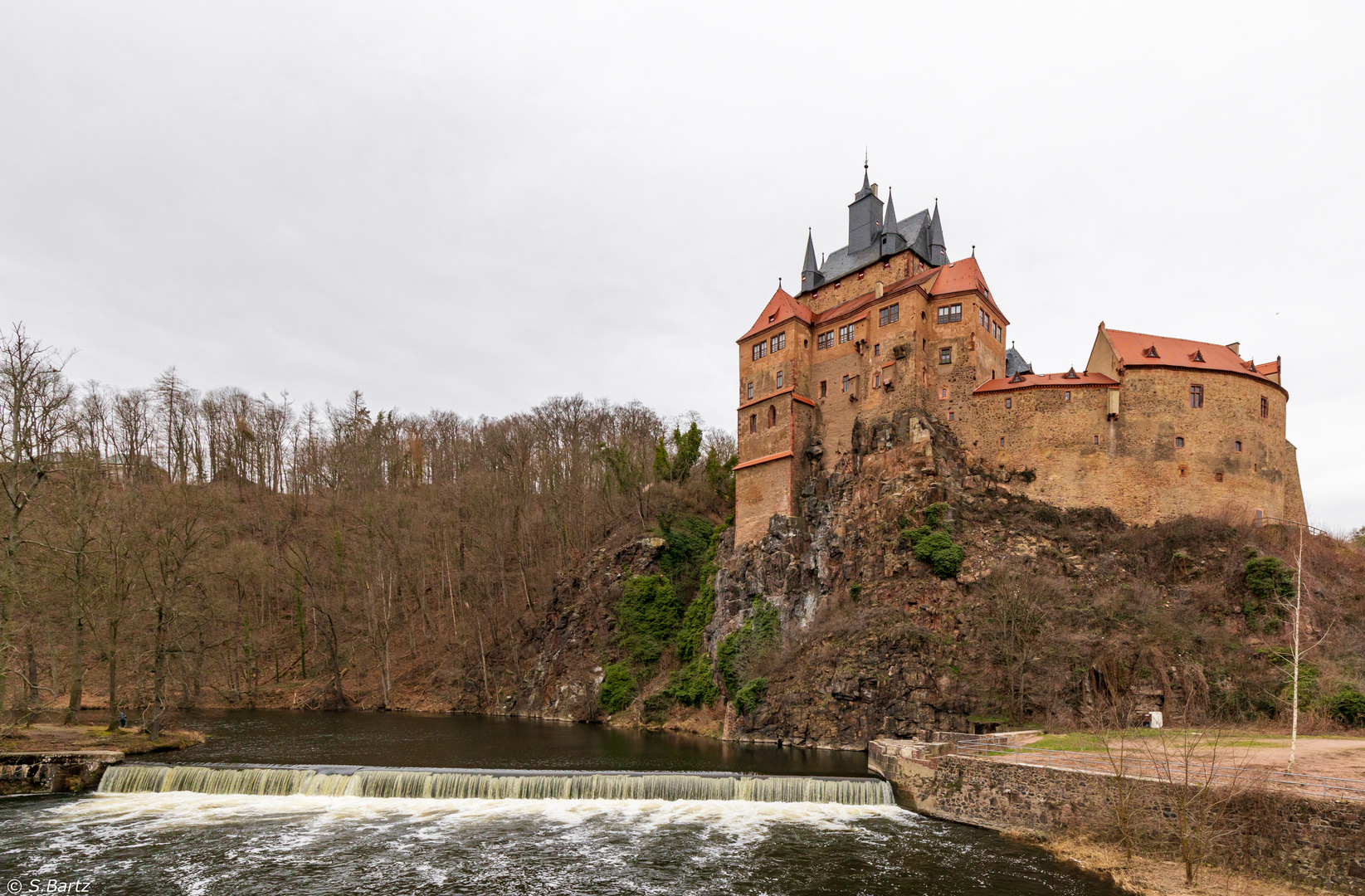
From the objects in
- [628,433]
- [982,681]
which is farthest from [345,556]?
[982,681]

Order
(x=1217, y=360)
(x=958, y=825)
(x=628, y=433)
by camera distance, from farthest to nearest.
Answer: (x=628, y=433), (x=1217, y=360), (x=958, y=825)

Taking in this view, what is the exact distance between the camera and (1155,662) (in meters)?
31.5

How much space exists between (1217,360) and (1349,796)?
107ft

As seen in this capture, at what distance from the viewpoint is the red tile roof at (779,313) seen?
51469 millimetres

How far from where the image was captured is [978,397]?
146 ft

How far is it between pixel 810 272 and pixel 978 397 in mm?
17294

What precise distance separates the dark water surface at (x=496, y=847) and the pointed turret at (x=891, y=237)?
114 ft

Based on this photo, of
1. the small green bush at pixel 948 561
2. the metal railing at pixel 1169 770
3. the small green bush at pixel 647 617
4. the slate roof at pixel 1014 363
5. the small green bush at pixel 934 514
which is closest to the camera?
the metal railing at pixel 1169 770

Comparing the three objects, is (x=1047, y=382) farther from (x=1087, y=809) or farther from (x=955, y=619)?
(x=1087, y=809)

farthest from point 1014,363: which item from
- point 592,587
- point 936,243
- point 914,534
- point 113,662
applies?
point 113,662

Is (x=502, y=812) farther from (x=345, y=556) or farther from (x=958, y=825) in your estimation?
(x=345, y=556)

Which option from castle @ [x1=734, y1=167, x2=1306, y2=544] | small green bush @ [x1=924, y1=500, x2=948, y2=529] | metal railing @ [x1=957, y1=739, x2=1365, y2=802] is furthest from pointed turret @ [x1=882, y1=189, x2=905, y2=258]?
metal railing @ [x1=957, y1=739, x2=1365, y2=802]

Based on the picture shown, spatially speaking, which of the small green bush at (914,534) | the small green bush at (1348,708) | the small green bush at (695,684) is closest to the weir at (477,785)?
the small green bush at (914,534)

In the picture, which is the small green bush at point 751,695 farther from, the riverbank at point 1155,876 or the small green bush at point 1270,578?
the small green bush at point 1270,578
